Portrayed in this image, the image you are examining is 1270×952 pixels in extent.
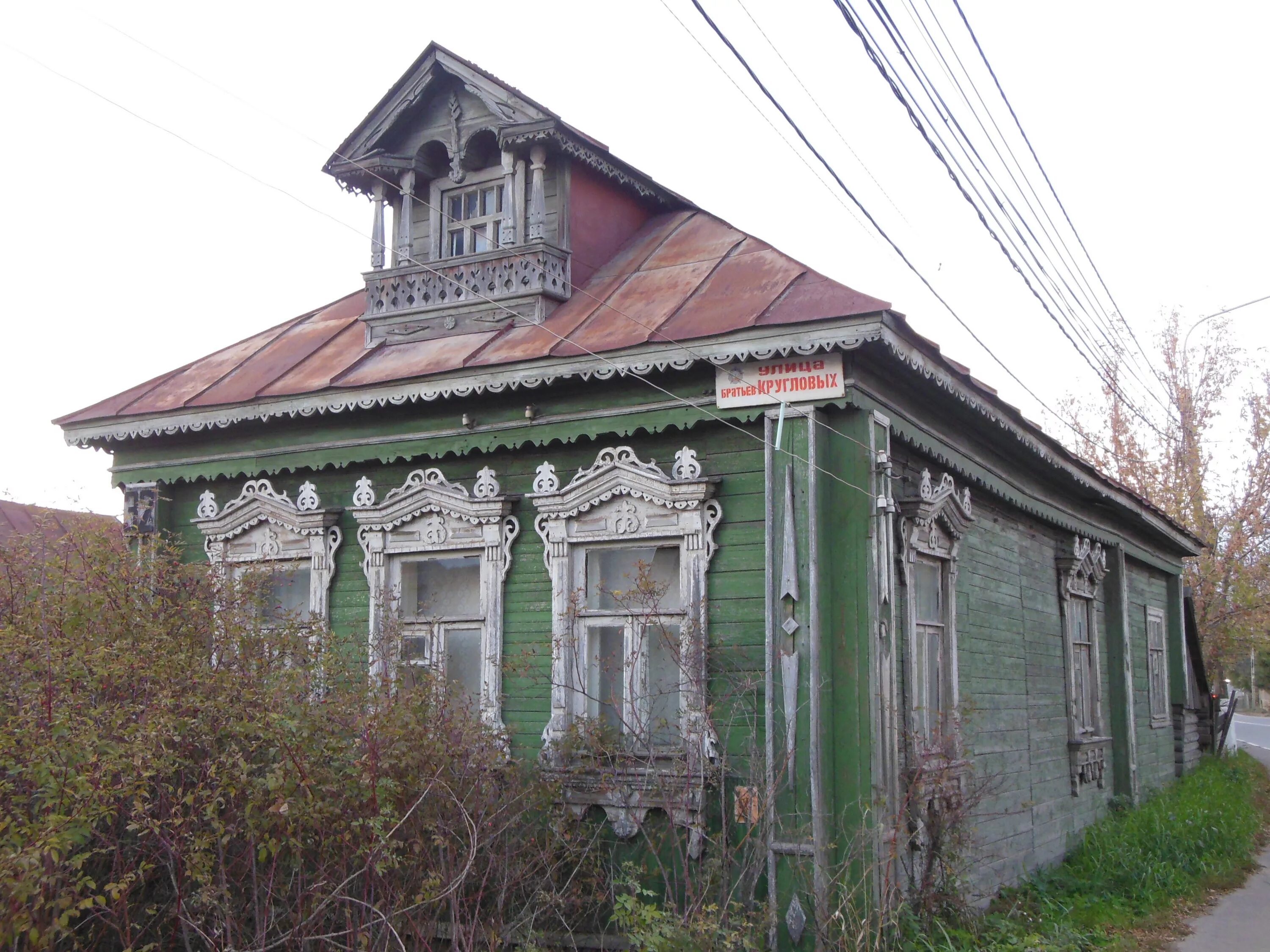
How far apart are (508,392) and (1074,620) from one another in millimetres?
7802

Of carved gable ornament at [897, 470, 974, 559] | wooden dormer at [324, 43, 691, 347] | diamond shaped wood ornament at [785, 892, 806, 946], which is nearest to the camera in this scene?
diamond shaped wood ornament at [785, 892, 806, 946]

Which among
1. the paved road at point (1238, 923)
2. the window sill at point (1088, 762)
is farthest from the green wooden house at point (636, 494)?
the paved road at point (1238, 923)

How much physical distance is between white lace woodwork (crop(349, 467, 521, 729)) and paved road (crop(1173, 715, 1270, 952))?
18.3 feet

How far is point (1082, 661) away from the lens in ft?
44.3

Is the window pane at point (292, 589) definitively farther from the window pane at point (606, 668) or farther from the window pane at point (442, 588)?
the window pane at point (606, 668)

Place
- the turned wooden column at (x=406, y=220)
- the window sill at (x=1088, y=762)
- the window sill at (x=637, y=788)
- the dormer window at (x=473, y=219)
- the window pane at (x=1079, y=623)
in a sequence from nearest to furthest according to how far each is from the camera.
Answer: the window sill at (x=637, y=788)
the dormer window at (x=473, y=219)
the turned wooden column at (x=406, y=220)
the window sill at (x=1088, y=762)
the window pane at (x=1079, y=623)

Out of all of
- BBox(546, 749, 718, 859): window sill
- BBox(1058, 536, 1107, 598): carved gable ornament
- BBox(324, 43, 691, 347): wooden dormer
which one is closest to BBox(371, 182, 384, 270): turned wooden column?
BBox(324, 43, 691, 347): wooden dormer

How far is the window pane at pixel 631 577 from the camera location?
8.01 metres

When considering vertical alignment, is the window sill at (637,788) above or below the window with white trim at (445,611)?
below

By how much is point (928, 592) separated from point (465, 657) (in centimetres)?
356

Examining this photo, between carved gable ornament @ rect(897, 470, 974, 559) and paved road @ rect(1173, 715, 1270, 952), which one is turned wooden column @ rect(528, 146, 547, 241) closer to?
carved gable ornament @ rect(897, 470, 974, 559)

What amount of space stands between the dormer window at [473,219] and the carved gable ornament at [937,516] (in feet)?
13.3

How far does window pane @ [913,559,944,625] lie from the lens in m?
8.86

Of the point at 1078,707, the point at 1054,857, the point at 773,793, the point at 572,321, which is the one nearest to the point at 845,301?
the point at 572,321
